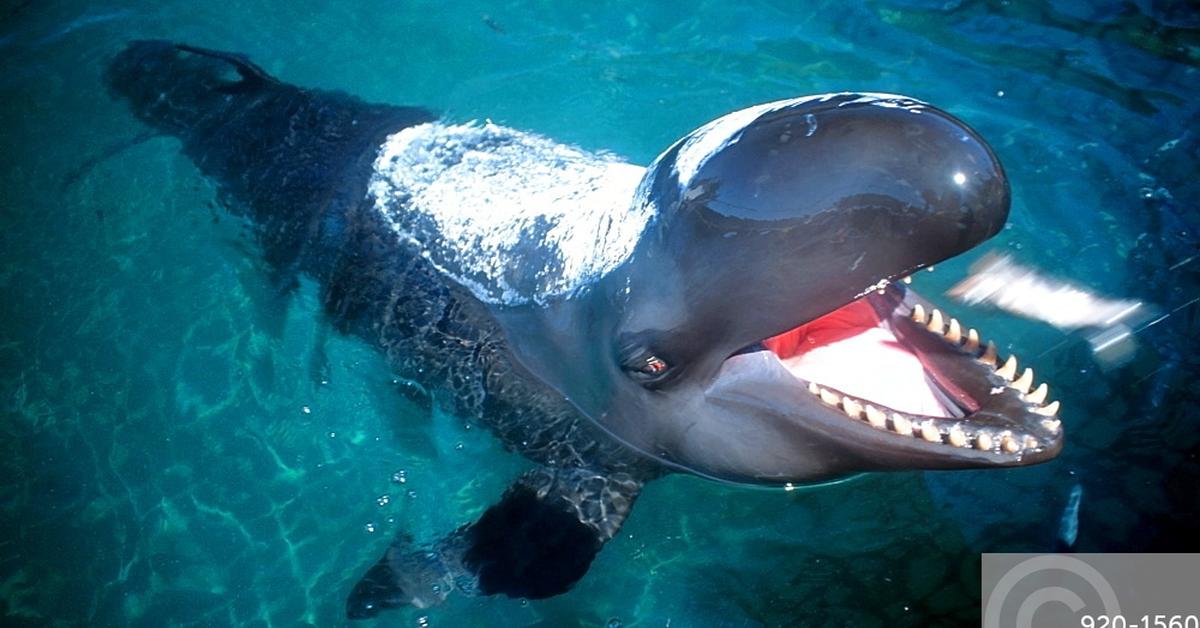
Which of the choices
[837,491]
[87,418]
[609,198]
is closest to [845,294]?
[609,198]

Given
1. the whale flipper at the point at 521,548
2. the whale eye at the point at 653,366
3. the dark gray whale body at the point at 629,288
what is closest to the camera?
the dark gray whale body at the point at 629,288

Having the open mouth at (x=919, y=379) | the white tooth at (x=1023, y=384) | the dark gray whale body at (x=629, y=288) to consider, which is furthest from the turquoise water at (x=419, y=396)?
the white tooth at (x=1023, y=384)

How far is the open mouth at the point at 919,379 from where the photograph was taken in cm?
332

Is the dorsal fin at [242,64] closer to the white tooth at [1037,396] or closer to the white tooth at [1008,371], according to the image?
the white tooth at [1008,371]

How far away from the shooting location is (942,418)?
342cm

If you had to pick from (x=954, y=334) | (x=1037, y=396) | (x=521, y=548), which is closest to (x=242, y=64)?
(x=521, y=548)

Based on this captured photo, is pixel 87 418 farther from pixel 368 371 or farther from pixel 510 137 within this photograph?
pixel 510 137

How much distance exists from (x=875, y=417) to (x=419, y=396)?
12.7ft

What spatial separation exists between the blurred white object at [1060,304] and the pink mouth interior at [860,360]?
100 inches

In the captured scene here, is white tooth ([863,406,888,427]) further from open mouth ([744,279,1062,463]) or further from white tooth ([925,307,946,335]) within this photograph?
white tooth ([925,307,946,335])

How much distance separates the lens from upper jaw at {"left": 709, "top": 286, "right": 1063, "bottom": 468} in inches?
129

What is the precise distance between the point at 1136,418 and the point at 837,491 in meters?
2.44

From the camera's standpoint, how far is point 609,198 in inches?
188

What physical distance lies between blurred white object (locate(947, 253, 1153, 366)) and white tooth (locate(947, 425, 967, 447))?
3240 mm
